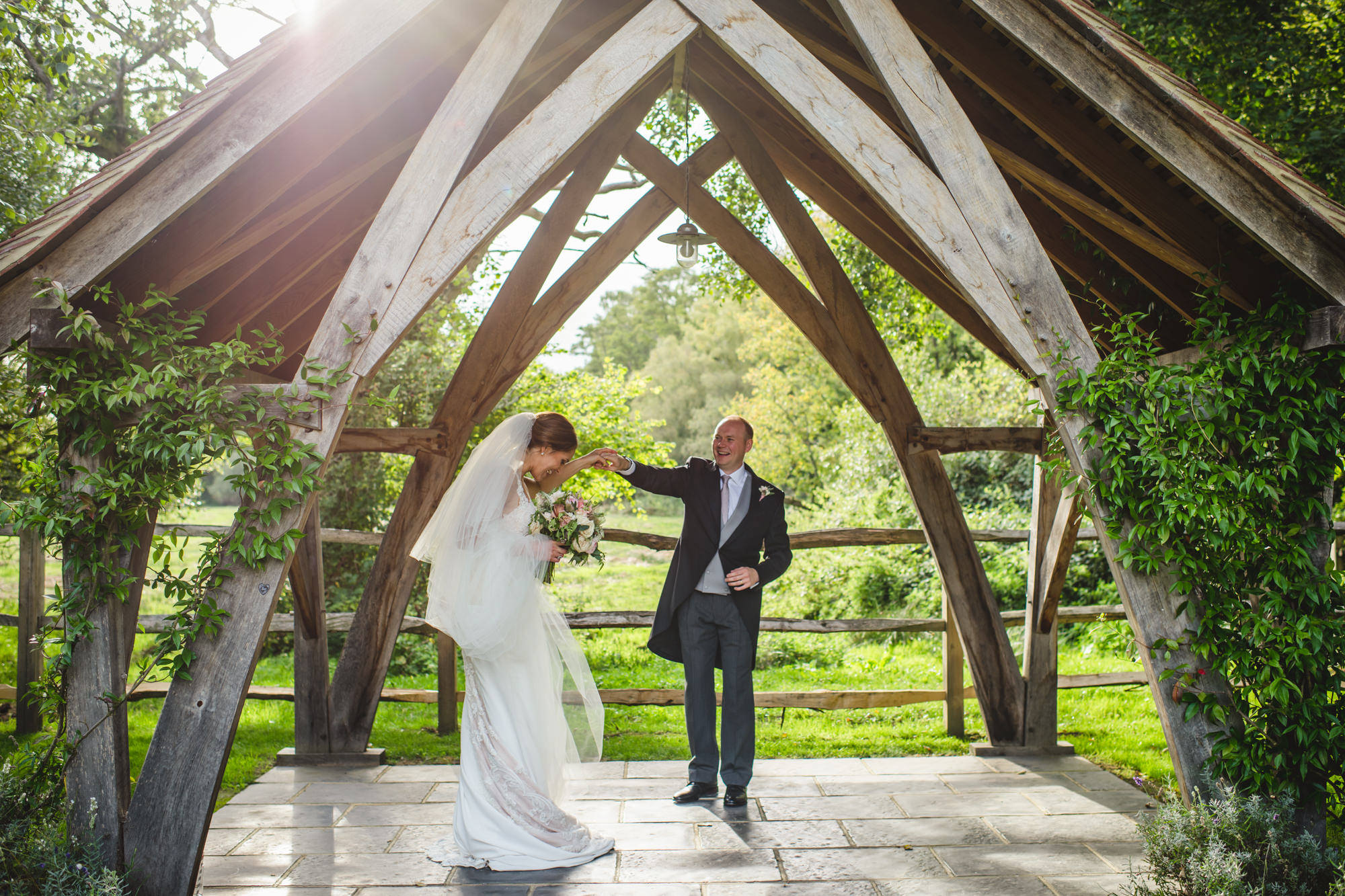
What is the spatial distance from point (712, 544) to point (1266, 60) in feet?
20.9

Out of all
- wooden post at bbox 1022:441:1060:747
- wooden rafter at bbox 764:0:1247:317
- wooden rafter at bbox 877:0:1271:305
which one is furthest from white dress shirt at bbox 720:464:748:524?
wooden rafter at bbox 877:0:1271:305

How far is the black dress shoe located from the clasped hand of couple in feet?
3.27

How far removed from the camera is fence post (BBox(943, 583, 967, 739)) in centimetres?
583

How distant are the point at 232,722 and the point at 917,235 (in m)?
2.84

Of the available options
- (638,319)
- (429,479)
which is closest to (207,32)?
(429,479)

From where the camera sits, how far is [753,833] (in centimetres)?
400

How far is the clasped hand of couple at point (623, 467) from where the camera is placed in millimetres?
4367

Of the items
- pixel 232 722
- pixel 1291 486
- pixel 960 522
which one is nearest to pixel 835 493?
pixel 960 522

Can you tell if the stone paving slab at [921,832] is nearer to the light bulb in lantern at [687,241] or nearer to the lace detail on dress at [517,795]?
the lace detail on dress at [517,795]

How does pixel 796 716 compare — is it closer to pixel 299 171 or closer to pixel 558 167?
pixel 558 167

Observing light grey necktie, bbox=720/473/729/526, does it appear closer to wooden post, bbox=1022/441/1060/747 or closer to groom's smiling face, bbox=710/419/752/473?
groom's smiling face, bbox=710/419/752/473

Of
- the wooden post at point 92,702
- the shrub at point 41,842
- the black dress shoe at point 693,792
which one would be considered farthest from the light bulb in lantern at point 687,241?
the shrub at point 41,842

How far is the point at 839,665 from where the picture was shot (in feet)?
30.4

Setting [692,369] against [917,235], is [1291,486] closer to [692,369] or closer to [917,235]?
[917,235]
